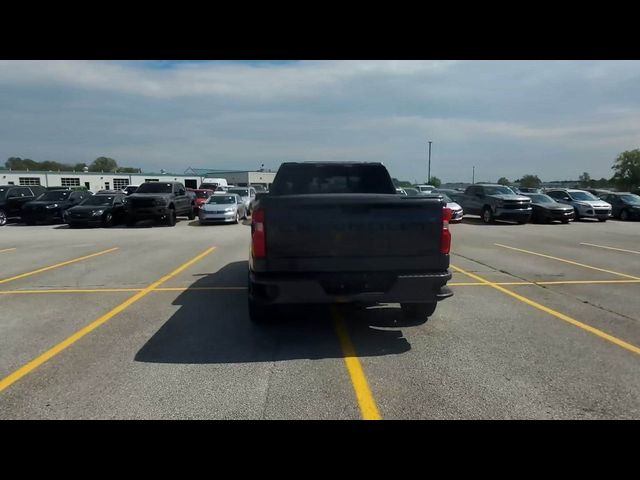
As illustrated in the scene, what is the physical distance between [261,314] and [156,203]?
1533 centimetres

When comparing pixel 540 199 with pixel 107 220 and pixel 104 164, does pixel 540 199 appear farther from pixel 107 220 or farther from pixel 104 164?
pixel 104 164

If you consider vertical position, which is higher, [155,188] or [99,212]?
[155,188]

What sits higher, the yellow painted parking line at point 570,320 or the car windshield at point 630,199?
the car windshield at point 630,199

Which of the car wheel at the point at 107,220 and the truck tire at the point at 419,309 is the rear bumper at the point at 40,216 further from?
the truck tire at the point at 419,309

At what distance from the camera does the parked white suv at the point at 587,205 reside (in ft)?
69.5

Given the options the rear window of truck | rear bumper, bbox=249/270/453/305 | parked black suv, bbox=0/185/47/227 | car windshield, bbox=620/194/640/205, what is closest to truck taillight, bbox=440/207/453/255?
rear bumper, bbox=249/270/453/305

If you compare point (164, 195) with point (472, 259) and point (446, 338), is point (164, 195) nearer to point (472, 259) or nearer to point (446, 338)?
point (472, 259)

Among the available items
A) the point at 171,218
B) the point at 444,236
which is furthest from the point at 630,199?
the point at 171,218

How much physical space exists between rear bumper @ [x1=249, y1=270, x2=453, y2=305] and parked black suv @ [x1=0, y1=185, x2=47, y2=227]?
22493mm

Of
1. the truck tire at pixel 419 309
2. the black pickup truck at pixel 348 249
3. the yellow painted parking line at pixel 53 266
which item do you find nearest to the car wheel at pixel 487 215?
the truck tire at pixel 419 309

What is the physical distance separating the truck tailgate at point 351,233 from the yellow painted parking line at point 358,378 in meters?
0.89

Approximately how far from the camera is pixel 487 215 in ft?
66.8

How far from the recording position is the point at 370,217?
3.88 meters
